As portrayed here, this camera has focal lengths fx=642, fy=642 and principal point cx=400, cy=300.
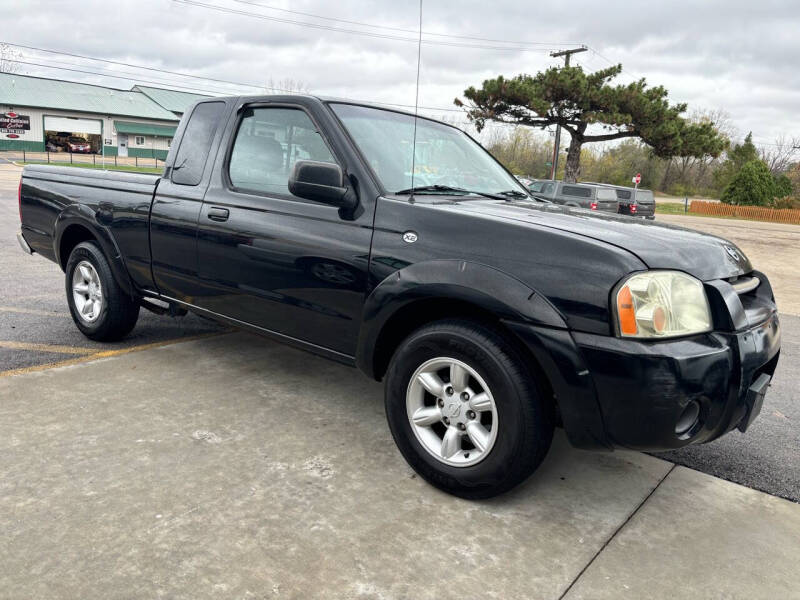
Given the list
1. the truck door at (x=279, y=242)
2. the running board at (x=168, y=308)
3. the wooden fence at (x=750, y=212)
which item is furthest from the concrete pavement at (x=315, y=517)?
the wooden fence at (x=750, y=212)

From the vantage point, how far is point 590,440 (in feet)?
8.25

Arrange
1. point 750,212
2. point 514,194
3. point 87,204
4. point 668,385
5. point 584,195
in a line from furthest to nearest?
point 750,212, point 584,195, point 87,204, point 514,194, point 668,385

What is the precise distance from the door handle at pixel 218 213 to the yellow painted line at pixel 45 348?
1.66m

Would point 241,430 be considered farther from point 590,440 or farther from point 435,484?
point 590,440

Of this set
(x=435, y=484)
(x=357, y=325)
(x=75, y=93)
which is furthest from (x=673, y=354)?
(x=75, y=93)

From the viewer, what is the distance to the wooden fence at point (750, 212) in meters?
36.7

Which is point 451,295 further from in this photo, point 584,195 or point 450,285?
point 584,195

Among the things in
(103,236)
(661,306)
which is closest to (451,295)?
(661,306)

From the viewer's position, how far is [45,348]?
15.3ft

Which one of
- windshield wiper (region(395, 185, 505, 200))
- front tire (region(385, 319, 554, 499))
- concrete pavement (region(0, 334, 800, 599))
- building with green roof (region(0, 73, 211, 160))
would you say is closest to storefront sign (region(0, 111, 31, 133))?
building with green roof (region(0, 73, 211, 160))

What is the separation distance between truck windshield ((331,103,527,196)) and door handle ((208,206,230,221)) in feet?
2.87

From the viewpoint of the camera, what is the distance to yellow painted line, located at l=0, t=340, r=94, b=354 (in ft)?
15.2

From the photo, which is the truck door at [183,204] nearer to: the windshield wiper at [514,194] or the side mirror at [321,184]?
the side mirror at [321,184]

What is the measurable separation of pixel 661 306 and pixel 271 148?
2.35m
